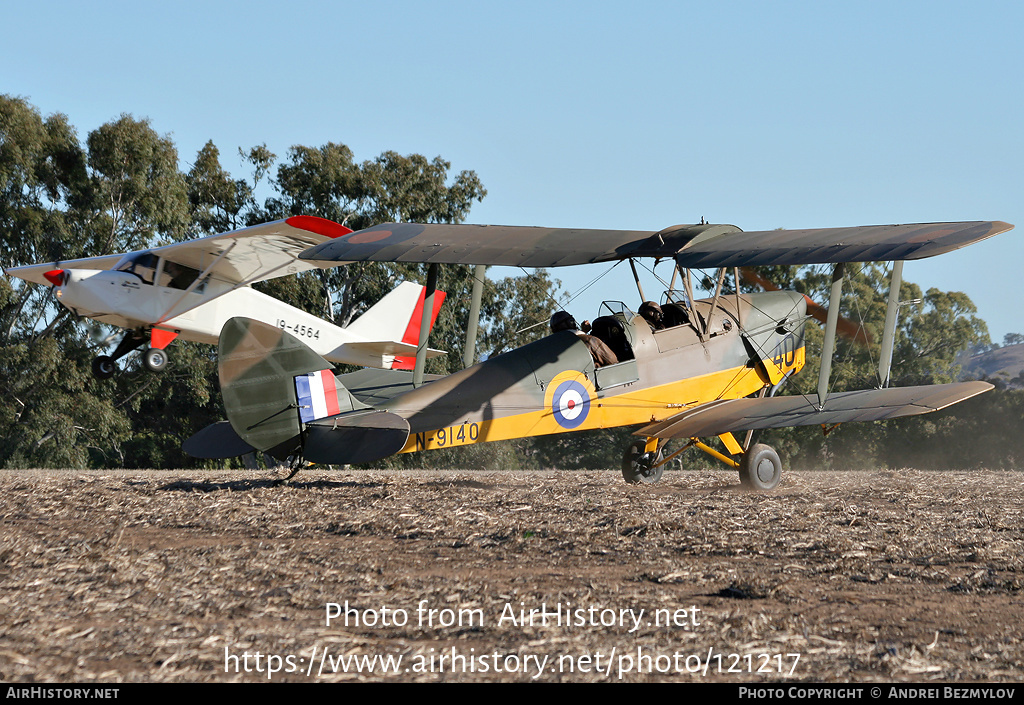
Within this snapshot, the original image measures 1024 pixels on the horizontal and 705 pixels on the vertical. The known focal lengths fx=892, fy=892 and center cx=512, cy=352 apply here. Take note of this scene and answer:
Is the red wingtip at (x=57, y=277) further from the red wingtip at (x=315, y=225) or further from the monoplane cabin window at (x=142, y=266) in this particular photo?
the red wingtip at (x=315, y=225)

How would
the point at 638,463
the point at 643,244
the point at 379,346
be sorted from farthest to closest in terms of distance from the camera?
the point at 379,346 → the point at 638,463 → the point at 643,244

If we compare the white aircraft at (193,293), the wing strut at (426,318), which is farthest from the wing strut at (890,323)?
the white aircraft at (193,293)

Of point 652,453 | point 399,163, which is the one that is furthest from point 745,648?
point 399,163

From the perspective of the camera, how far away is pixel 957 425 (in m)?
37.6

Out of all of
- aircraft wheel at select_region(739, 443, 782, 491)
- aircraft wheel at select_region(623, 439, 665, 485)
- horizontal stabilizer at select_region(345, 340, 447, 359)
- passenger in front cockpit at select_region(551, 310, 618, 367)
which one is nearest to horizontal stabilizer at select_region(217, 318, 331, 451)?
passenger in front cockpit at select_region(551, 310, 618, 367)

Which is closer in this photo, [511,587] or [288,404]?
[511,587]

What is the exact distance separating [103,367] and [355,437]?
13890 mm

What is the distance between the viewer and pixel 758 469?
10625 mm

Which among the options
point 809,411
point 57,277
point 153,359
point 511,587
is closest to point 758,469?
point 809,411

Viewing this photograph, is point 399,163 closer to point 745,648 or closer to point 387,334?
point 387,334

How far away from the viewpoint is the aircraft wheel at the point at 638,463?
11.5 m

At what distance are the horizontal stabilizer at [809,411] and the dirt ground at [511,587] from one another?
92 centimetres

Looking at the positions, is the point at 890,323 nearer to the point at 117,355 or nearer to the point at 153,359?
the point at 153,359

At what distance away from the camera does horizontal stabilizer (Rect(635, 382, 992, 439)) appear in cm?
993
